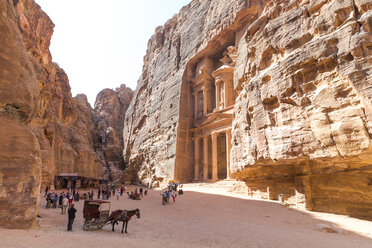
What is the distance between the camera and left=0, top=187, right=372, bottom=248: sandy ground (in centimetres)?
773

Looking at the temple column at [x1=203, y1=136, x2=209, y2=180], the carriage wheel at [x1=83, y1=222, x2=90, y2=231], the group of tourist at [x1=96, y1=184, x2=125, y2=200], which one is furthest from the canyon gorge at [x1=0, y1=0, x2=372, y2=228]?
the group of tourist at [x1=96, y1=184, x2=125, y2=200]

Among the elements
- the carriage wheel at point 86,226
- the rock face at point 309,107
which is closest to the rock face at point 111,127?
the rock face at point 309,107

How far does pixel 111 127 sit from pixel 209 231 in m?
61.3

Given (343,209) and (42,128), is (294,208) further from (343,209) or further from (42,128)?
(42,128)

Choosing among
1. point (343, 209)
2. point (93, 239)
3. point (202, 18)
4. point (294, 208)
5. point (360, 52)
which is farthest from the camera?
point (202, 18)

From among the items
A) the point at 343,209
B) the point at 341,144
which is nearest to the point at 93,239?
the point at 341,144

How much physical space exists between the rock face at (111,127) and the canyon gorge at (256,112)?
18306mm

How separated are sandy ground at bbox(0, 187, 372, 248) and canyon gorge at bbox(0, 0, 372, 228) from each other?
1360 mm

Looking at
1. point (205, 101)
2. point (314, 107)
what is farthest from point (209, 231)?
point (205, 101)

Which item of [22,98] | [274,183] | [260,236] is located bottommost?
[260,236]

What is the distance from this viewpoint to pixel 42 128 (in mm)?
27219

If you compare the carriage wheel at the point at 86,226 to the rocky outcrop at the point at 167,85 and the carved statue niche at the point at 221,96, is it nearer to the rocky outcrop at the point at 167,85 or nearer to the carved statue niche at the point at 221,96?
the rocky outcrop at the point at 167,85

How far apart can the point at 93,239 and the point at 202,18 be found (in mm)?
39852

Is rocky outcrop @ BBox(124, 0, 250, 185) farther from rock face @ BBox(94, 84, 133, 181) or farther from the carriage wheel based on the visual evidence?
the carriage wheel
